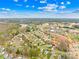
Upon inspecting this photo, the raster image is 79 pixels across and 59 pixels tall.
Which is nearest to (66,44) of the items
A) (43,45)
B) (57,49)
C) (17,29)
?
(57,49)

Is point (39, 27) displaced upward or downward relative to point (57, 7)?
downward

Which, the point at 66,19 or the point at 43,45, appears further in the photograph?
the point at 66,19

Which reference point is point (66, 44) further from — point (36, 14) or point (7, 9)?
point (7, 9)

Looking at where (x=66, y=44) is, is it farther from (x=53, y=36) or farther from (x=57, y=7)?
(x=57, y=7)

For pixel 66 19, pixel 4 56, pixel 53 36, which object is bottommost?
pixel 4 56

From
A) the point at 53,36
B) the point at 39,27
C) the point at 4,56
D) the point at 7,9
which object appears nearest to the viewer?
the point at 4,56

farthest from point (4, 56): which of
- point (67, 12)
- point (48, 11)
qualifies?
point (67, 12)

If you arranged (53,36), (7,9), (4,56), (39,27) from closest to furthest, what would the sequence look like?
1. (4,56)
2. (53,36)
3. (39,27)
4. (7,9)

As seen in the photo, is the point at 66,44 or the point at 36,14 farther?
the point at 36,14

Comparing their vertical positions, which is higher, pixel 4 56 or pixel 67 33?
pixel 67 33
